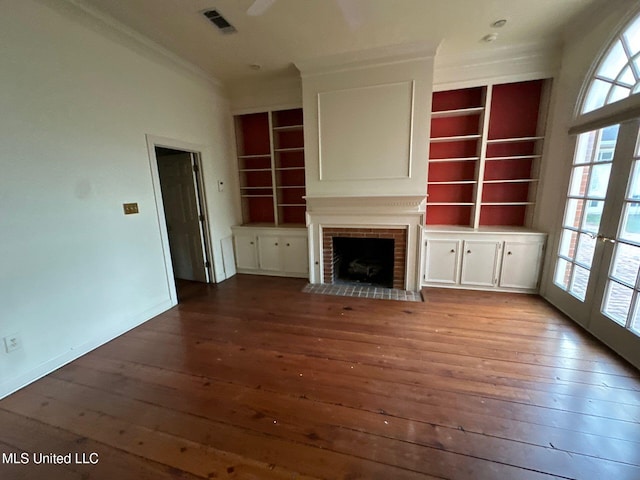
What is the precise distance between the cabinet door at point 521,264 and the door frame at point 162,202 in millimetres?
4104

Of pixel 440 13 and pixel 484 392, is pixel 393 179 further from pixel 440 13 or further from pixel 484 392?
pixel 484 392

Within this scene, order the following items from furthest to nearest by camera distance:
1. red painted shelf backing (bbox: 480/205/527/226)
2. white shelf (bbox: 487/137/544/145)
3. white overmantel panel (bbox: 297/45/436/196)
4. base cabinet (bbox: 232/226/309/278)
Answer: base cabinet (bbox: 232/226/309/278)
red painted shelf backing (bbox: 480/205/527/226)
white shelf (bbox: 487/137/544/145)
white overmantel panel (bbox: 297/45/436/196)

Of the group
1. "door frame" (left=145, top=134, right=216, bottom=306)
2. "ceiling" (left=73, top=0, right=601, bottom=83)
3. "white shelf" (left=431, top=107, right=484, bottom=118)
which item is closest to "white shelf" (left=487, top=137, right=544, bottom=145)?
"white shelf" (left=431, top=107, right=484, bottom=118)

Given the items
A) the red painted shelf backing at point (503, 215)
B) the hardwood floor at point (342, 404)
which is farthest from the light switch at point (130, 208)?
the red painted shelf backing at point (503, 215)

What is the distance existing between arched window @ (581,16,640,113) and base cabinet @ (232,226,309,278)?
11.4ft

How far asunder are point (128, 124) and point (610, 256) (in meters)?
4.73

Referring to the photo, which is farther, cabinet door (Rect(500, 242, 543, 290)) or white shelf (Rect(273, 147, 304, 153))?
white shelf (Rect(273, 147, 304, 153))

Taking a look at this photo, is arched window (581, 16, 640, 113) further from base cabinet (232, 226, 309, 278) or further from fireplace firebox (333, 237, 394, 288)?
base cabinet (232, 226, 309, 278)

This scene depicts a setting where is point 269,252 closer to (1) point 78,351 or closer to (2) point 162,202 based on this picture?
(2) point 162,202

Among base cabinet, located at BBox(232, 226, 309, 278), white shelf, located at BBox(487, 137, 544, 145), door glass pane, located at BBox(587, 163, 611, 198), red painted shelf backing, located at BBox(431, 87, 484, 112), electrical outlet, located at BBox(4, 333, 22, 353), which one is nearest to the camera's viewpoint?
electrical outlet, located at BBox(4, 333, 22, 353)

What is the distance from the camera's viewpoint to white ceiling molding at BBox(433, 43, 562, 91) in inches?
122

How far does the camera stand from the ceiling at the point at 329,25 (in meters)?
2.34

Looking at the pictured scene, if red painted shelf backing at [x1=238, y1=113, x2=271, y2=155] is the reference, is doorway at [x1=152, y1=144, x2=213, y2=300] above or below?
below

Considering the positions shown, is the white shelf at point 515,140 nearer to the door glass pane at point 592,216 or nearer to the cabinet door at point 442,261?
the door glass pane at point 592,216
